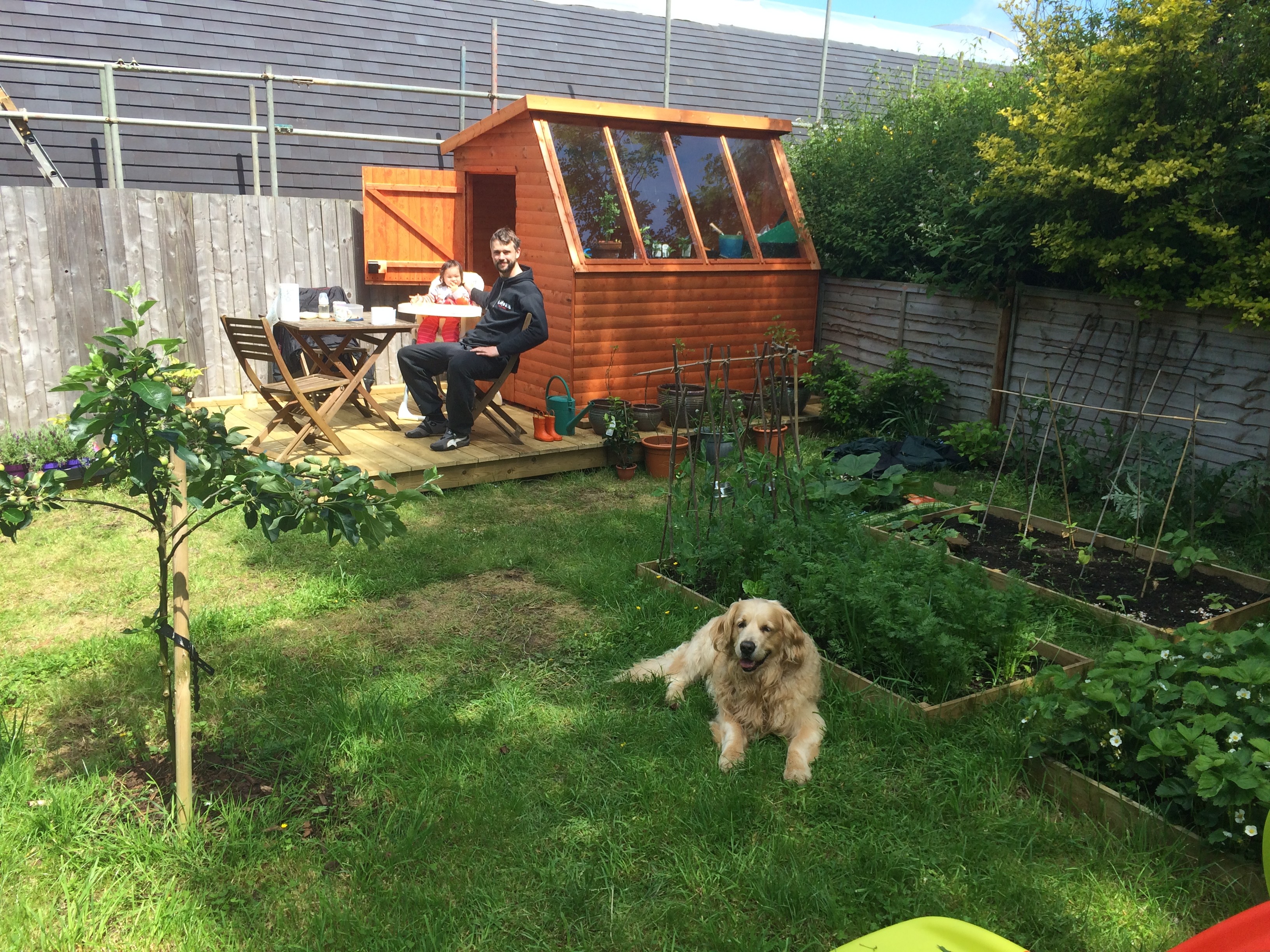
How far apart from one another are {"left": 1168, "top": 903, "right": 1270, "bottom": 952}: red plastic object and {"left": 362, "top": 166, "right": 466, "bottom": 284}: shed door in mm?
8555

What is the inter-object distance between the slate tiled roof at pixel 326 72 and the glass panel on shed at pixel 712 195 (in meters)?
5.90

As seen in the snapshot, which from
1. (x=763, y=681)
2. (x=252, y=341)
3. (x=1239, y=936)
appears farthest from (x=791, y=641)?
(x=252, y=341)

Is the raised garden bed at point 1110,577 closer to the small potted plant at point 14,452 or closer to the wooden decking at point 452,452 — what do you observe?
the wooden decking at point 452,452

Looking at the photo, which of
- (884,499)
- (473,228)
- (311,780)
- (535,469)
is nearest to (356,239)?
(473,228)

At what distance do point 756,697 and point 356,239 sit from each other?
721 centimetres

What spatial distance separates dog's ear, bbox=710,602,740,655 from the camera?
11.1 feet

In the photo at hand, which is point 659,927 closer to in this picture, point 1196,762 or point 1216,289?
point 1196,762

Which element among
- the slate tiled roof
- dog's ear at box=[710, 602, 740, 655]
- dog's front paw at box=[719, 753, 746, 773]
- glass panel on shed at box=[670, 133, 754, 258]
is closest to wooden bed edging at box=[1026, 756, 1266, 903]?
dog's front paw at box=[719, 753, 746, 773]

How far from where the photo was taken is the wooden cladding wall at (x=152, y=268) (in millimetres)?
7082

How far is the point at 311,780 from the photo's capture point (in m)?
3.06

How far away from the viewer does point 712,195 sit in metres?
8.37

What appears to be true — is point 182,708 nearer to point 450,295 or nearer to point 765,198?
point 450,295

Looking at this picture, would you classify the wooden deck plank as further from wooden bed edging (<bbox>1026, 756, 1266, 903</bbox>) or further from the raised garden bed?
wooden bed edging (<bbox>1026, 756, 1266, 903</bbox>)

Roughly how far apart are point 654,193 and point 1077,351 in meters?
3.67
